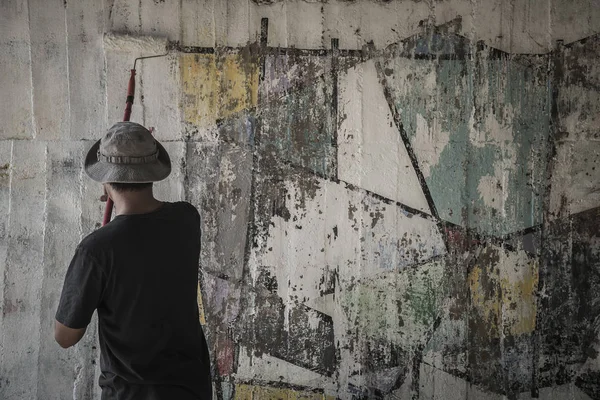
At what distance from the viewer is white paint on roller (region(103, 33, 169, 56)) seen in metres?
3.07

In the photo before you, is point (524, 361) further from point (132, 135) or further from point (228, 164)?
point (132, 135)

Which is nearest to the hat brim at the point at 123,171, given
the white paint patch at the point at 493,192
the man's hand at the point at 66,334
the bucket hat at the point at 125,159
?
the bucket hat at the point at 125,159

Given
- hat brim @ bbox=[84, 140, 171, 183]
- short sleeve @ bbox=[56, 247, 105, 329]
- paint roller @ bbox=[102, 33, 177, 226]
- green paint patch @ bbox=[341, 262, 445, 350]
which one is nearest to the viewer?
short sleeve @ bbox=[56, 247, 105, 329]

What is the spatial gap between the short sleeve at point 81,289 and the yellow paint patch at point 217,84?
4.77ft

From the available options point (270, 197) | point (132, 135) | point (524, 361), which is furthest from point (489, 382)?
point (132, 135)

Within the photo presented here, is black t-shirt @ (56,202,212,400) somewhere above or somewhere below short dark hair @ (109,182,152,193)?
below

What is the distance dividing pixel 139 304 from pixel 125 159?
0.52m

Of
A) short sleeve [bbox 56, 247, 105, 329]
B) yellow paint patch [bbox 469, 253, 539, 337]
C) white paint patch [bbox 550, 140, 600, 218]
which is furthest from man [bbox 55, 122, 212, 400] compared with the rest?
white paint patch [bbox 550, 140, 600, 218]

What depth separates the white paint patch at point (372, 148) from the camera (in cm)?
315

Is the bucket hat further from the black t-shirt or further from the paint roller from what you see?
the paint roller

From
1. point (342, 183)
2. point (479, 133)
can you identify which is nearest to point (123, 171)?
point (342, 183)

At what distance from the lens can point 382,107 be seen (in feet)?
10.3

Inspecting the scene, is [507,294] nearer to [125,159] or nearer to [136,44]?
[125,159]

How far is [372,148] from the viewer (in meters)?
3.16
